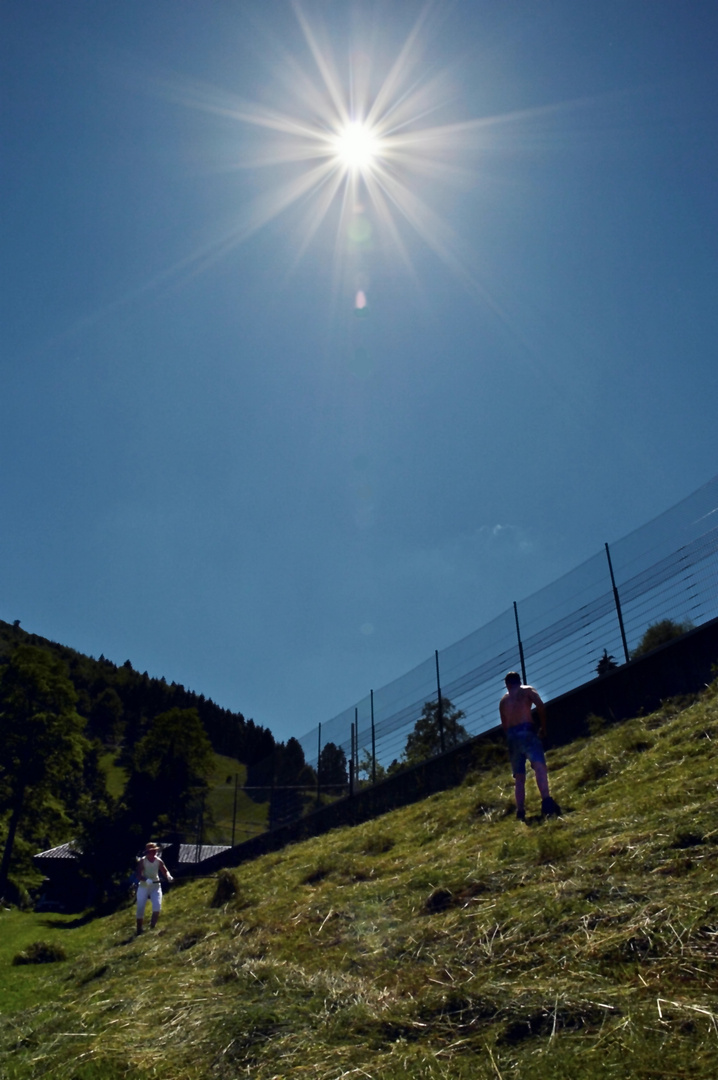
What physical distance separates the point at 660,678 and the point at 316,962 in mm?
9675

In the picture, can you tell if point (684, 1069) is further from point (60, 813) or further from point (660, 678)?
point (60, 813)

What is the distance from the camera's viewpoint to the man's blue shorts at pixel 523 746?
8367 mm

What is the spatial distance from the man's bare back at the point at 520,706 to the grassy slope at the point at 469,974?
3.62 feet

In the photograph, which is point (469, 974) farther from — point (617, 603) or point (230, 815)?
point (230, 815)

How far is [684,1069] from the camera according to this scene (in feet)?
8.39

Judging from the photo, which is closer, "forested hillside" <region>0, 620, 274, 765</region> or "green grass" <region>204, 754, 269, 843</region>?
"green grass" <region>204, 754, 269, 843</region>

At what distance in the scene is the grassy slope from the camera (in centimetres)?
306

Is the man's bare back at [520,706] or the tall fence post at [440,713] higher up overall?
the tall fence post at [440,713]

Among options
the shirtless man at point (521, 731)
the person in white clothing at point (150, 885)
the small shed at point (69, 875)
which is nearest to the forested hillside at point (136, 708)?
the small shed at point (69, 875)

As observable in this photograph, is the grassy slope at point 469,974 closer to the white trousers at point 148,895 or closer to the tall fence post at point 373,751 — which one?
the white trousers at point 148,895

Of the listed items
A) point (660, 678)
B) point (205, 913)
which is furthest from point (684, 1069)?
point (660, 678)

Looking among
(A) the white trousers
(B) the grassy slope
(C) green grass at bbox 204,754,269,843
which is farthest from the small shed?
(B) the grassy slope

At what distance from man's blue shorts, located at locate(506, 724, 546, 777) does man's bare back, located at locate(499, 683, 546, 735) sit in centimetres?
8

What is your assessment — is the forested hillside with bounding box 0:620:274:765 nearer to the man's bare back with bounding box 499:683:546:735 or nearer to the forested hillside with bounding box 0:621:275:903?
the forested hillside with bounding box 0:621:275:903
